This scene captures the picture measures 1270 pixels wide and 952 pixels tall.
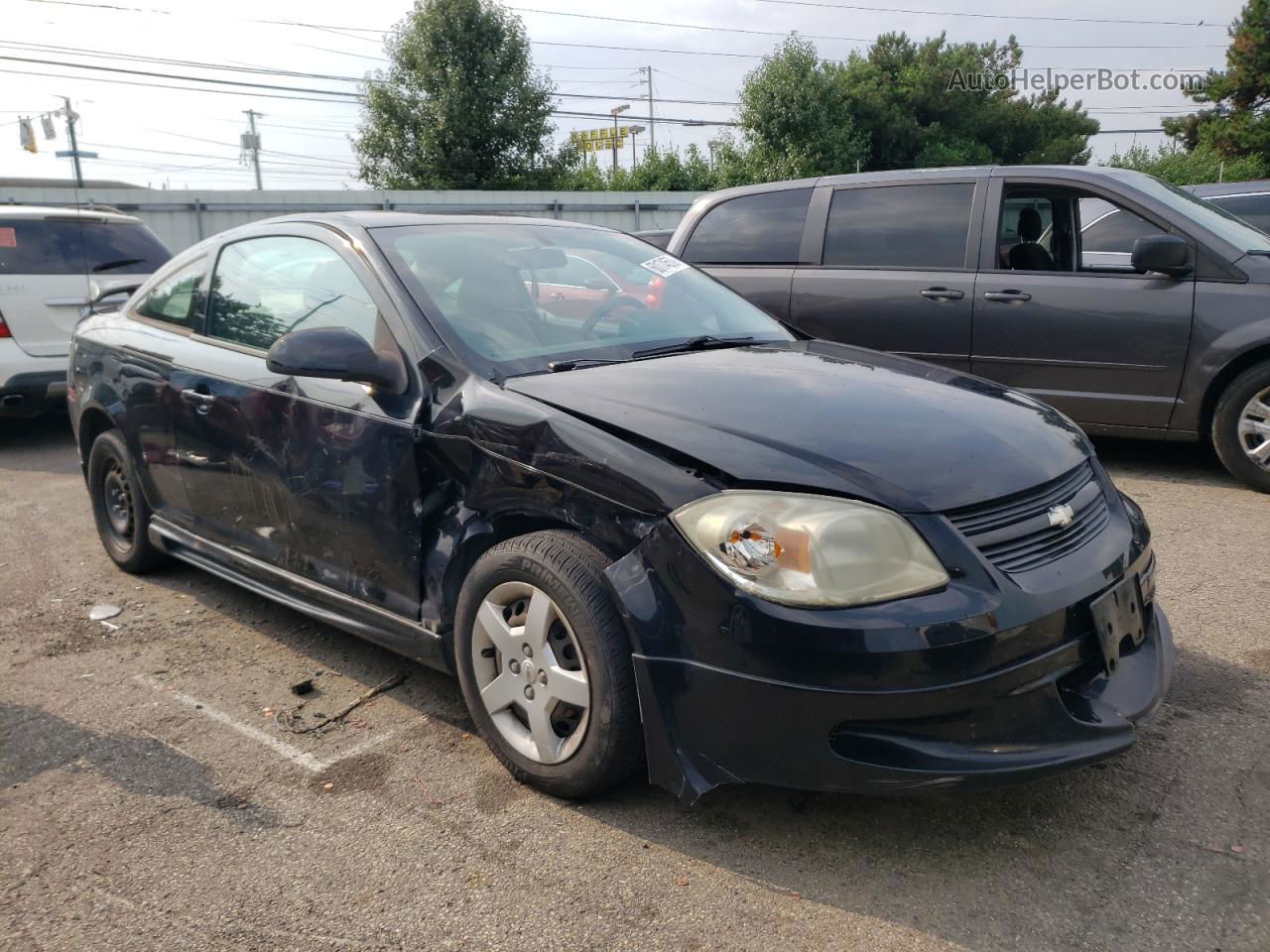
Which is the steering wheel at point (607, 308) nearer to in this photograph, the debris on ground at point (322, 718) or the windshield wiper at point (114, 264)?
the debris on ground at point (322, 718)

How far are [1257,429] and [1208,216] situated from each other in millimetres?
1288

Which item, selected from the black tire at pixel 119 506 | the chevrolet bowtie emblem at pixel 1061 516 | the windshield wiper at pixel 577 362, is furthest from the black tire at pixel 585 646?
the black tire at pixel 119 506

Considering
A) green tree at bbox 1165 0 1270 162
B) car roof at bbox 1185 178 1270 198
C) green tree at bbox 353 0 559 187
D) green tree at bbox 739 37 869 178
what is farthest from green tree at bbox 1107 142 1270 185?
car roof at bbox 1185 178 1270 198

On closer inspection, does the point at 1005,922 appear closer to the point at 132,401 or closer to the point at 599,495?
the point at 599,495

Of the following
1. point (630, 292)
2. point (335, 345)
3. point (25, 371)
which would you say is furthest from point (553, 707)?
point (25, 371)

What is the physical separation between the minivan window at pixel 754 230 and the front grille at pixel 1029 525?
14.4 feet

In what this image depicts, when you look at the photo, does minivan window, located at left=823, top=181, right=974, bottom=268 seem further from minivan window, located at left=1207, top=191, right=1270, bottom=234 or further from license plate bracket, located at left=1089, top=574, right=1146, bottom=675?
license plate bracket, located at left=1089, top=574, right=1146, bottom=675

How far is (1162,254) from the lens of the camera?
5.56 meters

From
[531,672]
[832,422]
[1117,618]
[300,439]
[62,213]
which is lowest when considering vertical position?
[531,672]

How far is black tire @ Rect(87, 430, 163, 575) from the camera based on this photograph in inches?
178

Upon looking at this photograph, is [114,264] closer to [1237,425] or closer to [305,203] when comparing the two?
[1237,425]

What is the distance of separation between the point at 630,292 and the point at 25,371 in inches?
237

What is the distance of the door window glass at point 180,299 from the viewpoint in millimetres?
4203

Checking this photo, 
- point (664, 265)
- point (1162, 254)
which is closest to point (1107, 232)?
point (1162, 254)
